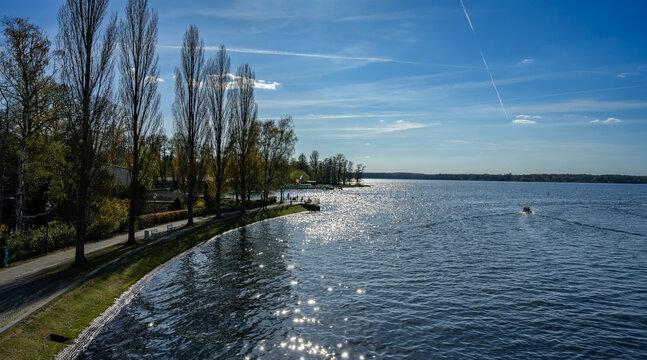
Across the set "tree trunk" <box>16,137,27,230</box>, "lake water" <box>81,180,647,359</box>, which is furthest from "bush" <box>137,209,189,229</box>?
"tree trunk" <box>16,137,27,230</box>

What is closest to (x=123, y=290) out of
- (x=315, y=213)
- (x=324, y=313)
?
(x=324, y=313)

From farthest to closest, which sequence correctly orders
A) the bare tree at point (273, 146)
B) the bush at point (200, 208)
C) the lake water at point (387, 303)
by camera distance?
1. the bare tree at point (273, 146)
2. the bush at point (200, 208)
3. the lake water at point (387, 303)

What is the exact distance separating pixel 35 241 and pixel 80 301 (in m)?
10.5

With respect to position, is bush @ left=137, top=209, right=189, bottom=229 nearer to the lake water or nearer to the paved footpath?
the lake water

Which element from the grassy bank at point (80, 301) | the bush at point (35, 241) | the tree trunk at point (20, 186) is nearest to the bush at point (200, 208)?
the grassy bank at point (80, 301)

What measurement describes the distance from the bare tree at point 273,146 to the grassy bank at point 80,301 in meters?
37.0

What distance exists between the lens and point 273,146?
66625 millimetres

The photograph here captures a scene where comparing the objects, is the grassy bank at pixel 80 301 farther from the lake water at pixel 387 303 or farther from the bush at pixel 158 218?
the bush at pixel 158 218

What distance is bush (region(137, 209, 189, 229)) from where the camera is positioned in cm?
3525

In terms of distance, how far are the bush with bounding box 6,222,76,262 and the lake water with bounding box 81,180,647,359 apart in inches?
310

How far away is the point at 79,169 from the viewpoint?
1873 centimetres

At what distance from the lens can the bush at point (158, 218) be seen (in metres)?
35.2

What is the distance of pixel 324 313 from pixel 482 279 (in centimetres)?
1202

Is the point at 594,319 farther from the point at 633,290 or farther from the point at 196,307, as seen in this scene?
the point at 196,307
